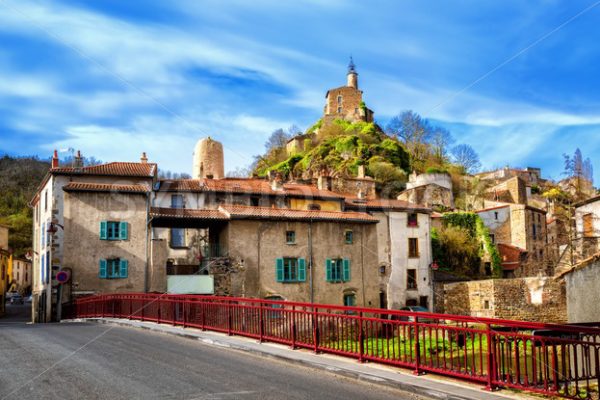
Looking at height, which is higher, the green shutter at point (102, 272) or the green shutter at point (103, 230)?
the green shutter at point (103, 230)

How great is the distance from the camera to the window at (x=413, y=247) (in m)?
46.0

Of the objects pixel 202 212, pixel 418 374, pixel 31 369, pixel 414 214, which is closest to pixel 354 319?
pixel 418 374

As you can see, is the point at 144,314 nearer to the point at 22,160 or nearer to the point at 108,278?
the point at 108,278

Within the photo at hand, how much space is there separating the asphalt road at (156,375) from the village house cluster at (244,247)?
18.8 meters

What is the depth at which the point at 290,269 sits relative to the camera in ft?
121

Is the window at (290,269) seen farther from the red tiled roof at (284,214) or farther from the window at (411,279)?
the window at (411,279)

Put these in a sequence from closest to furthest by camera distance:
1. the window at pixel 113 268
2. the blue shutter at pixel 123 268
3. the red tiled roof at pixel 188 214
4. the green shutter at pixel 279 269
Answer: the red tiled roof at pixel 188 214, the window at pixel 113 268, the blue shutter at pixel 123 268, the green shutter at pixel 279 269

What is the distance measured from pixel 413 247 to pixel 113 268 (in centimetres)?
2364

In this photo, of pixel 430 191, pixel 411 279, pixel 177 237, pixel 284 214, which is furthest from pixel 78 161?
pixel 430 191

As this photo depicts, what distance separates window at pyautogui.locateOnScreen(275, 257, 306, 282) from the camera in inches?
1432

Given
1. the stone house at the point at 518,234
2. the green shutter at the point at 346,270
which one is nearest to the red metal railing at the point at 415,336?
the green shutter at the point at 346,270

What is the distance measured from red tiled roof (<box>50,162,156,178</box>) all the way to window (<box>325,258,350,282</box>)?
562 inches

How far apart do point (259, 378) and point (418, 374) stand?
2823 mm

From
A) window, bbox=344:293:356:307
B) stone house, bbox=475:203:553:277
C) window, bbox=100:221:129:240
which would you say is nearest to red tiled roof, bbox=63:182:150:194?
window, bbox=100:221:129:240
